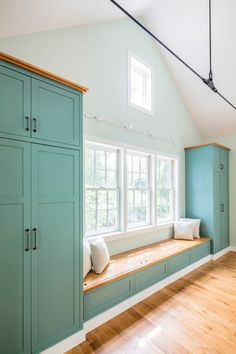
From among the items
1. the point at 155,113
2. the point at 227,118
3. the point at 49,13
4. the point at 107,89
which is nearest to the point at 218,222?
the point at 227,118

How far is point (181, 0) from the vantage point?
3154 millimetres

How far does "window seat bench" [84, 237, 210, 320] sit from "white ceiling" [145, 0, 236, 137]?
3.01 meters

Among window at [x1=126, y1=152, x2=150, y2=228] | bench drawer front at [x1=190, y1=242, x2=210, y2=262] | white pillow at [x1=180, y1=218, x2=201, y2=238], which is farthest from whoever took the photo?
white pillow at [x1=180, y1=218, x2=201, y2=238]

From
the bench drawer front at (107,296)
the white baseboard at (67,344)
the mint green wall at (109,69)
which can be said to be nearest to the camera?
the white baseboard at (67,344)

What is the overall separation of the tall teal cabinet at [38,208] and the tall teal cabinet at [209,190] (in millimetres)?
3249

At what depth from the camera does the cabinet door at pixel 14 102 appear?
1.52 metres

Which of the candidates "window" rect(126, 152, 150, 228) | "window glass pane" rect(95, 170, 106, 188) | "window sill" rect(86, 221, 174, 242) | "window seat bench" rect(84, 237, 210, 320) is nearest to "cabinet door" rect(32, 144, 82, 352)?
"window seat bench" rect(84, 237, 210, 320)

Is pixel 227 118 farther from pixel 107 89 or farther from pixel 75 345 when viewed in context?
pixel 75 345

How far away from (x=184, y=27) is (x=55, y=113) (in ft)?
10.4

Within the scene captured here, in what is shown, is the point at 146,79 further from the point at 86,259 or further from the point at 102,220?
the point at 86,259

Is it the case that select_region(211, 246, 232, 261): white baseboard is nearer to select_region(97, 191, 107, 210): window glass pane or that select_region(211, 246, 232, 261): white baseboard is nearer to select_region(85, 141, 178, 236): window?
select_region(85, 141, 178, 236): window

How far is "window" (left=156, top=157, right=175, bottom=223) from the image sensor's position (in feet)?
13.4

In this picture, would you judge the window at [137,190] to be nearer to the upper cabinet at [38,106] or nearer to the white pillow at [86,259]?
the white pillow at [86,259]

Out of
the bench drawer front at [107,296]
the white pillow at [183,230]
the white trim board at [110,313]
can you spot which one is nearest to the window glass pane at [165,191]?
the white pillow at [183,230]
